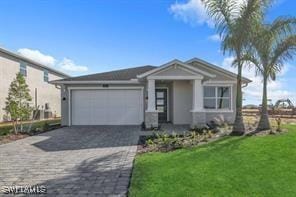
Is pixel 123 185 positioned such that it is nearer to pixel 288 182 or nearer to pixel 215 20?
pixel 288 182

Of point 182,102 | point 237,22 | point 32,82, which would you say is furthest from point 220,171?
point 32,82

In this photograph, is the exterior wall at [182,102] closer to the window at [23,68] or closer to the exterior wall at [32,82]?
the exterior wall at [32,82]

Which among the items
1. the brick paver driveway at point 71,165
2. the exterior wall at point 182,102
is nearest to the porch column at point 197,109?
the exterior wall at point 182,102

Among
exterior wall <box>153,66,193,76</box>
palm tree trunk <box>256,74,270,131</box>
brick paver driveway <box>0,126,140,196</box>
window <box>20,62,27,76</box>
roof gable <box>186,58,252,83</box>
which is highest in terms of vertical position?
window <box>20,62,27,76</box>

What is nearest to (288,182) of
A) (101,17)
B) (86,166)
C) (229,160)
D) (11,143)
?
(229,160)

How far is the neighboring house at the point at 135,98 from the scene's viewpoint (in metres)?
20.9

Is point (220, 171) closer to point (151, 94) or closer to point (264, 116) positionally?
point (264, 116)

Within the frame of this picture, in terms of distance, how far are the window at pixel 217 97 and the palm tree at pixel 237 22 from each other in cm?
636

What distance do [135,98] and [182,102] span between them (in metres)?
3.06

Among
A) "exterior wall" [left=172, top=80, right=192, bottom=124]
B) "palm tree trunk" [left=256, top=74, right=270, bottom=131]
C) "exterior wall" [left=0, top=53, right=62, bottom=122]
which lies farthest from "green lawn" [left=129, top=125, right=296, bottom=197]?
"exterior wall" [left=0, top=53, right=62, bottom=122]

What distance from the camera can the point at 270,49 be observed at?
14.8 m

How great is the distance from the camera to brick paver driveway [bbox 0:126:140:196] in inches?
277

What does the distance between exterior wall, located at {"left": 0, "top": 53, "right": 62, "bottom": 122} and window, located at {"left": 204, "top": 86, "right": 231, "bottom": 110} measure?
639 inches

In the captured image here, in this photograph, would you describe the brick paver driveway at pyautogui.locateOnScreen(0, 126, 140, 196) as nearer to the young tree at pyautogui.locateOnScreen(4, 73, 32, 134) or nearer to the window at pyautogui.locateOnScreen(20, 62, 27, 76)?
the young tree at pyautogui.locateOnScreen(4, 73, 32, 134)
